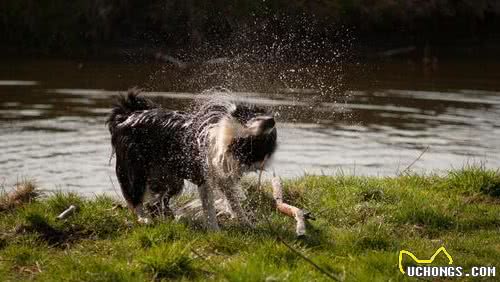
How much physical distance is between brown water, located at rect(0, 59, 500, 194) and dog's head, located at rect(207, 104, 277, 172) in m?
2.76

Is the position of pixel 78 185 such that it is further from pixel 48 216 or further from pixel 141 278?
pixel 141 278

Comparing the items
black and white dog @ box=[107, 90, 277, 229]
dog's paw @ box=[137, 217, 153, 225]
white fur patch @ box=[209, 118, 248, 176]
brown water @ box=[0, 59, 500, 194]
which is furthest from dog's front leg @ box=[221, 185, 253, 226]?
brown water @ box=[0, 59, 500, 194]

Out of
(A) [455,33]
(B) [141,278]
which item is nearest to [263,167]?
(B) [141,278]

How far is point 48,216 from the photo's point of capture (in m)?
5.88

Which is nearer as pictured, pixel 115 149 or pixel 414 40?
pixel 115 149

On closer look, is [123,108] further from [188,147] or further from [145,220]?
[145,220]

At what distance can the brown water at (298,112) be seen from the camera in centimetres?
941

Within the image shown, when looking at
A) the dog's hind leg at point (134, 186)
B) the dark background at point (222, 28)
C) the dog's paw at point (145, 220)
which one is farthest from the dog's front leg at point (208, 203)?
the dark background at point (222, 28)

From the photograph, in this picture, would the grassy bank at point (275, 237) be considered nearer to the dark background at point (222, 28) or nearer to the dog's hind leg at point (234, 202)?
the dog's hind leg at point (234, 202)

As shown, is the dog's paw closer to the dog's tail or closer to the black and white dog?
the black and white dog

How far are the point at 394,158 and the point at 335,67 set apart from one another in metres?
9.29

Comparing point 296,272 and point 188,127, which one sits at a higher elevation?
point 188,127

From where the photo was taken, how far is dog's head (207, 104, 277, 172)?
18.1 ft

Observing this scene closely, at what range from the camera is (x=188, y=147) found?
588 cm
